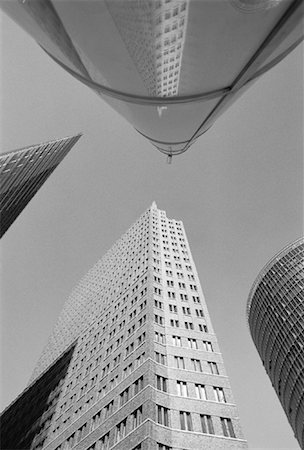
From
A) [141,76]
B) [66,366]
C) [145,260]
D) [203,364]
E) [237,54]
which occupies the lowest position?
[237,54]

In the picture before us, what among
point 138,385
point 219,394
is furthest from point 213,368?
point 138,385

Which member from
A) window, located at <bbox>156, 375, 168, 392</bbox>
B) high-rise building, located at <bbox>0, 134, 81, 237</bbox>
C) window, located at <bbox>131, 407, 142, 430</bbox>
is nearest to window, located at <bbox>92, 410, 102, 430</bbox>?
window, located at <bbox>131, 407, 142, 430</bbox>

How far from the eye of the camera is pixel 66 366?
202 feet

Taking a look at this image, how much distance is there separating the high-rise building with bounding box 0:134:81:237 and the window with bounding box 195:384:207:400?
45.1 m

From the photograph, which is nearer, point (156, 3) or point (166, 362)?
point (156, 3)

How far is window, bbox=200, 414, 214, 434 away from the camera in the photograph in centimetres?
2772

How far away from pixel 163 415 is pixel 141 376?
18.2 feet

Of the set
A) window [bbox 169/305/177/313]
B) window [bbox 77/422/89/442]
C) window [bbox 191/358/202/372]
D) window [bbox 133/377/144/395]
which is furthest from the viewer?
window [bbox 169/305/177/313]

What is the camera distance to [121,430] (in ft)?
96.3

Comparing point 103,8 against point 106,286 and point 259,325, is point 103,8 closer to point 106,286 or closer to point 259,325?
point 106,286

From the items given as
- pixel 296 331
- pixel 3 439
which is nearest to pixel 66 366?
pixel 3 439

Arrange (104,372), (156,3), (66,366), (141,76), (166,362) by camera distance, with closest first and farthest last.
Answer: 1. (156,3)
2. (141,76)
3. (166,362)
4. (104,372)
5. (66,366)

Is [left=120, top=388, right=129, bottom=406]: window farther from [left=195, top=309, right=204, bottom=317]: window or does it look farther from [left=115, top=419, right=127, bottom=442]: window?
Result: [left=195, top=309, right=204, bottom=317]: window

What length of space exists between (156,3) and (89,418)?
43.5 m
